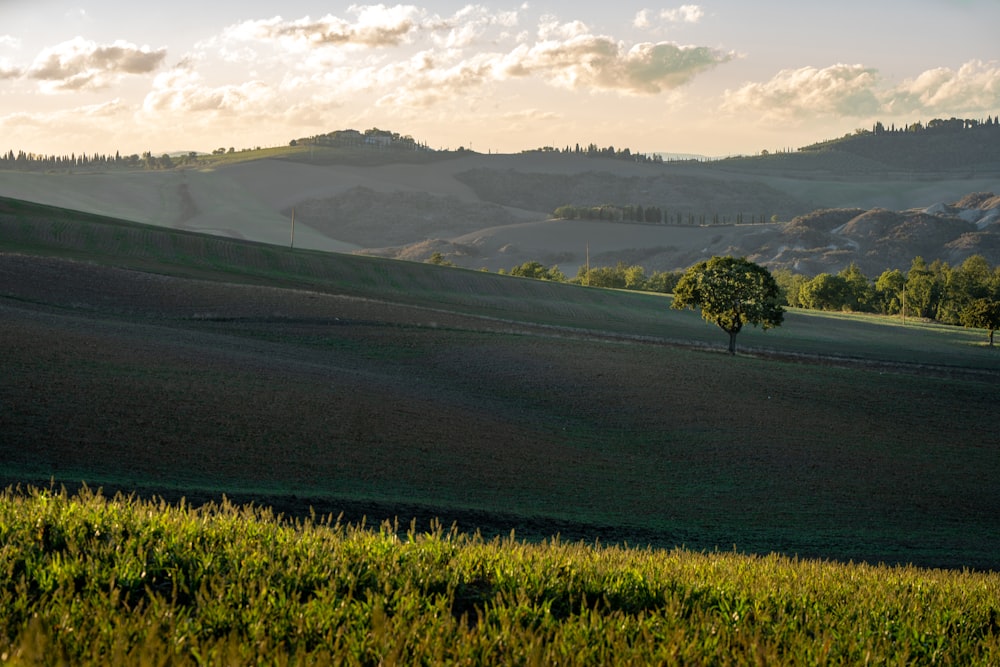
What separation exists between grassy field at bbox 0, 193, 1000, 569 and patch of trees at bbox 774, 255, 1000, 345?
240 ft

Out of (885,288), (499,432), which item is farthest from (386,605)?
(885,288)

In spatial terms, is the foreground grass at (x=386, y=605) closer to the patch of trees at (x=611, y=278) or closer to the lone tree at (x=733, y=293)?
the lone tree at (x=733, y=293)

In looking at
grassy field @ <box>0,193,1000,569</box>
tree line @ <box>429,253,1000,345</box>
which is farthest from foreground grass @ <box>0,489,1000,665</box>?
tree line @ <box>429,253,1000,345</box>

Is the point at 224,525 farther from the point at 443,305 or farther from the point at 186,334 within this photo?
the point at 443,305

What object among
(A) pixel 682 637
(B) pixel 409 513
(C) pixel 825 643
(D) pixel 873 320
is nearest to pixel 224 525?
(A) pixel 682 637

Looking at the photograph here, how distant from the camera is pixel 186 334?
167 ft

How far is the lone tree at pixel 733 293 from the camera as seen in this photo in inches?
2785

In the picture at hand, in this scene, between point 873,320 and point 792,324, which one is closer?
point 792,324

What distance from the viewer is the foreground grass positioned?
22.9 feet

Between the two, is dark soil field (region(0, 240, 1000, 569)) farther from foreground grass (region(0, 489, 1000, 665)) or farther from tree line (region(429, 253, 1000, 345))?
tree line (region(429, 253, 1000, 345))

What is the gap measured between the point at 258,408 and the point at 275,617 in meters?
28.6

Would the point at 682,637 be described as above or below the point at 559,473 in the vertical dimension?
above

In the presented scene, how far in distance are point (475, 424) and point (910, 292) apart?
128 meters

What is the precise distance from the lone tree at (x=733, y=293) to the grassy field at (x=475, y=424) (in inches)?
363
